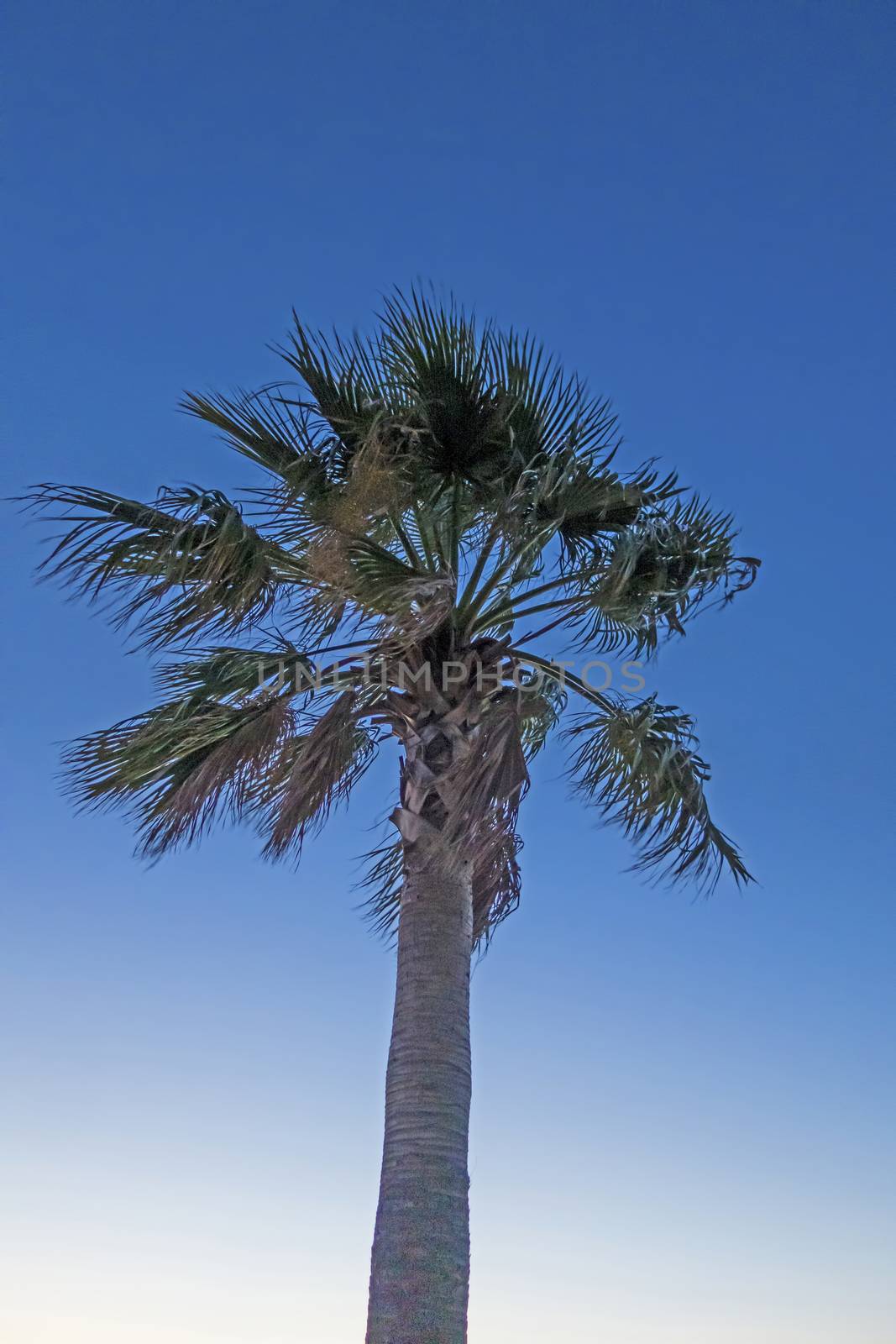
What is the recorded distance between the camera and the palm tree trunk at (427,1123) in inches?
238

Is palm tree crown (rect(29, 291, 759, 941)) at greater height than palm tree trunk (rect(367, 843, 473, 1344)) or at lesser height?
greater

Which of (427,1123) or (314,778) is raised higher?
(314,778)

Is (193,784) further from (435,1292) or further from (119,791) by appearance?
(435,1292)

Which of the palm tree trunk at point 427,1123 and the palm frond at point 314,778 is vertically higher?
the palm frond at point 314,778

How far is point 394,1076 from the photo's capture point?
664 centimetres

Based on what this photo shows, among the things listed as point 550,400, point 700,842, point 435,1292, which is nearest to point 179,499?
point 550,400

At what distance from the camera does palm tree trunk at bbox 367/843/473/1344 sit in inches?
238

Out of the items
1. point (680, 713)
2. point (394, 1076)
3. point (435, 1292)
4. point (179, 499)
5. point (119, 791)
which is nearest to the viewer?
point (435, 1292)

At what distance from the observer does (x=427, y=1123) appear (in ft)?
21.0

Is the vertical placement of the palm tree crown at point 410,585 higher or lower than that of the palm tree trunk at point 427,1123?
higher

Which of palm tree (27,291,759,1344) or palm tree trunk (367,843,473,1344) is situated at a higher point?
palm tree (27,291,759,1344)

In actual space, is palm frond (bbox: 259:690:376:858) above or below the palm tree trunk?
above

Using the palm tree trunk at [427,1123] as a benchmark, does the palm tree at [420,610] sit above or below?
above

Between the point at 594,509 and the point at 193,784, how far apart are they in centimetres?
312
